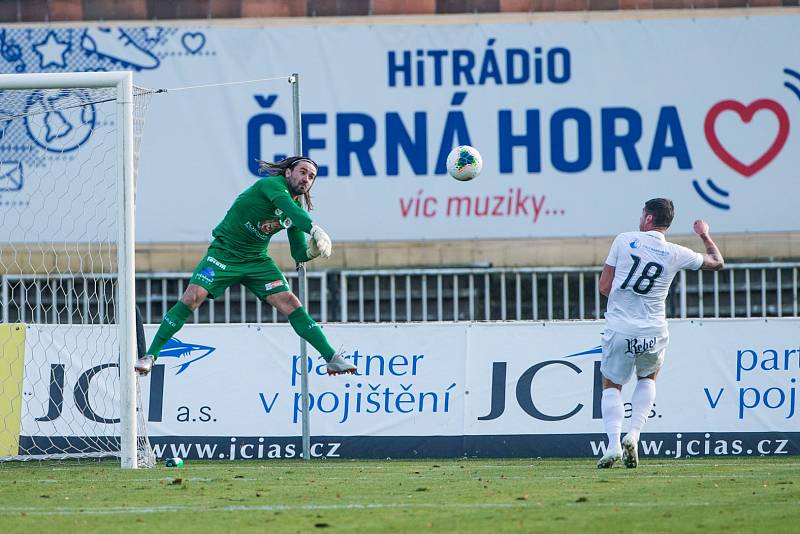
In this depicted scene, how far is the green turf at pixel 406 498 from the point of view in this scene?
20.1 ft

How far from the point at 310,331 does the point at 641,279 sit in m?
2.52

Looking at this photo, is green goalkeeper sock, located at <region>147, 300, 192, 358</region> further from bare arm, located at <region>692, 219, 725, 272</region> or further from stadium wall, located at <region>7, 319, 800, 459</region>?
bare arm, located at <region>692, 219, 725, 272</region>

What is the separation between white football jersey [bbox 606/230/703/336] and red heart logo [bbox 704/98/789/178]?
7.29 meters

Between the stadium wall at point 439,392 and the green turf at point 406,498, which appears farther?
the stadium wall at point 439,392

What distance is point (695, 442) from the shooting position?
11477 millimetres

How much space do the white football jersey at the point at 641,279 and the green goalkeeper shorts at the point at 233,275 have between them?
254 centimetres

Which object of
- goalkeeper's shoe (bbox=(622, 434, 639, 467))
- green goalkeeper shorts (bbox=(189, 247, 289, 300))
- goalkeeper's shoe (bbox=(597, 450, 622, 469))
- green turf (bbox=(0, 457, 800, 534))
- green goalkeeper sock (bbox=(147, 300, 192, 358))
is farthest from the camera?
green goalkeeper shorts (bbox=(189, 247, 289, 300))

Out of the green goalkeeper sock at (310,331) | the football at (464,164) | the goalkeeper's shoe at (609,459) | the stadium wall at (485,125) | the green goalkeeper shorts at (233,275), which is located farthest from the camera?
the stadium wall at (485,125)

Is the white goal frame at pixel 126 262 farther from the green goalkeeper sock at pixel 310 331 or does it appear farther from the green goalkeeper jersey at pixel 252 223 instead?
the green goalkeeper sock at pixel 310 331

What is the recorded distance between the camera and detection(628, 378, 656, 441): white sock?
9.27m

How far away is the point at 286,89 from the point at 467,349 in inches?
232

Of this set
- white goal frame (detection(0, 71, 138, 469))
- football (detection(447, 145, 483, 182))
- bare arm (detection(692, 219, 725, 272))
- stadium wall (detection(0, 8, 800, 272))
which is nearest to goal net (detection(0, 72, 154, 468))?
white goal frame (detection(0, 71, 138, 469))

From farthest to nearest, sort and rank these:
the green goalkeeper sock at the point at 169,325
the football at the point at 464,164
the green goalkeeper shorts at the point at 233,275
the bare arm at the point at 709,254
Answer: the football at the point at 464,164, the green goalkeeper shorts at the point at 233,275, the green goalkeeper sock at the point at 169,325, the bare arm at the point at 709,254

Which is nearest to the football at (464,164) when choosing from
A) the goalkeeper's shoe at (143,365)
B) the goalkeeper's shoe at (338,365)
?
the goalkeeper's shoe at (338,365)
